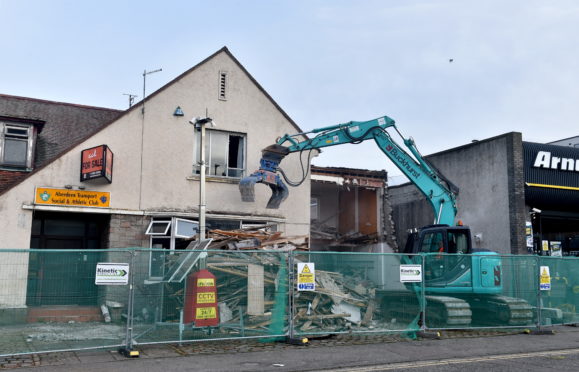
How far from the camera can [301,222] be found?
1988cm

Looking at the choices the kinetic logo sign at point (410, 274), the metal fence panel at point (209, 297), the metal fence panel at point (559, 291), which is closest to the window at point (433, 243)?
the kinetic logo sign at point (410, 274)

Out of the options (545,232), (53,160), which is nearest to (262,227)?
(53,160)

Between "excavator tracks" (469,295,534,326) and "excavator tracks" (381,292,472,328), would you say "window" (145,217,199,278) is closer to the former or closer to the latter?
"excavator tracks" (381,292,472,328)

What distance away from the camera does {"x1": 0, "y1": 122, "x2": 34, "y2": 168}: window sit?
1728 centimetres

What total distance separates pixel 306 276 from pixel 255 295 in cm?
118

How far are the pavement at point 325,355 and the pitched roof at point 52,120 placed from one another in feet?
27.2

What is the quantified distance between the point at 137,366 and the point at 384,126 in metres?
10.7

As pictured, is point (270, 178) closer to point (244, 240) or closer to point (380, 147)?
point (244, 240)

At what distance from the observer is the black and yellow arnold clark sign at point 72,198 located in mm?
16375

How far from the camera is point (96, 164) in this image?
16562mm

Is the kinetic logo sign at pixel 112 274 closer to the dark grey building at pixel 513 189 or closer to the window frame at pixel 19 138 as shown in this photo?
the window frame at pixel 19 138

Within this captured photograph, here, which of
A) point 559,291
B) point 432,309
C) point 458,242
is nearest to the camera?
point 432,309

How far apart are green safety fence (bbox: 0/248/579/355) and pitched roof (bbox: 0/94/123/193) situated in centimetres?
611

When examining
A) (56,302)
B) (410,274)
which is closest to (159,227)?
(56,302)
